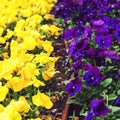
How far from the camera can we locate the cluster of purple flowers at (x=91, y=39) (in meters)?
3.54

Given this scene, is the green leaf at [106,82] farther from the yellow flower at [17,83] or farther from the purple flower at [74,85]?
the yellow flower at [17,83]

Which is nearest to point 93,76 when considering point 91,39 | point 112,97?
point 112,97

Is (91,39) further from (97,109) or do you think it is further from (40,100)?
(97,109)

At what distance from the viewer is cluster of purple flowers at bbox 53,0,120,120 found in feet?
11.6

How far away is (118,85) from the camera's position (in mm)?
3932

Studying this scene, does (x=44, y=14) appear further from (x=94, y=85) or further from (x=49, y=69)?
(x=94, y=85)

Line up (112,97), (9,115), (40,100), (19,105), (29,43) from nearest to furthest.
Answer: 1. (9,115)
2. (19,105)
3. (40,100)
4. (112,97)
5. (29,43)

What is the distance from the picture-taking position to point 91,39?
4891 millimetres

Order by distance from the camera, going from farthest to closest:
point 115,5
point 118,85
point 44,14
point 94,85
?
1. point 44,14
2. point 115,5
3. point 118,85
4. point 94,85

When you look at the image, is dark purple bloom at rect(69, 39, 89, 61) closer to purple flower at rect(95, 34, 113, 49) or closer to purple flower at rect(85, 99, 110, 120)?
purple flower at rect(95, 34, 113, 49)

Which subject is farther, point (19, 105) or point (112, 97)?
point (112, 97)

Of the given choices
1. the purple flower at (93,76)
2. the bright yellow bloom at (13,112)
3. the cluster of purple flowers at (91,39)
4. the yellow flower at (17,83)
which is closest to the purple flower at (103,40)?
the cluster of purple flowers at (91,39)

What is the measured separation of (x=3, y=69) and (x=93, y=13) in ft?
7.12

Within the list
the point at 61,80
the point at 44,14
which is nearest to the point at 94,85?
the point at 61,80
